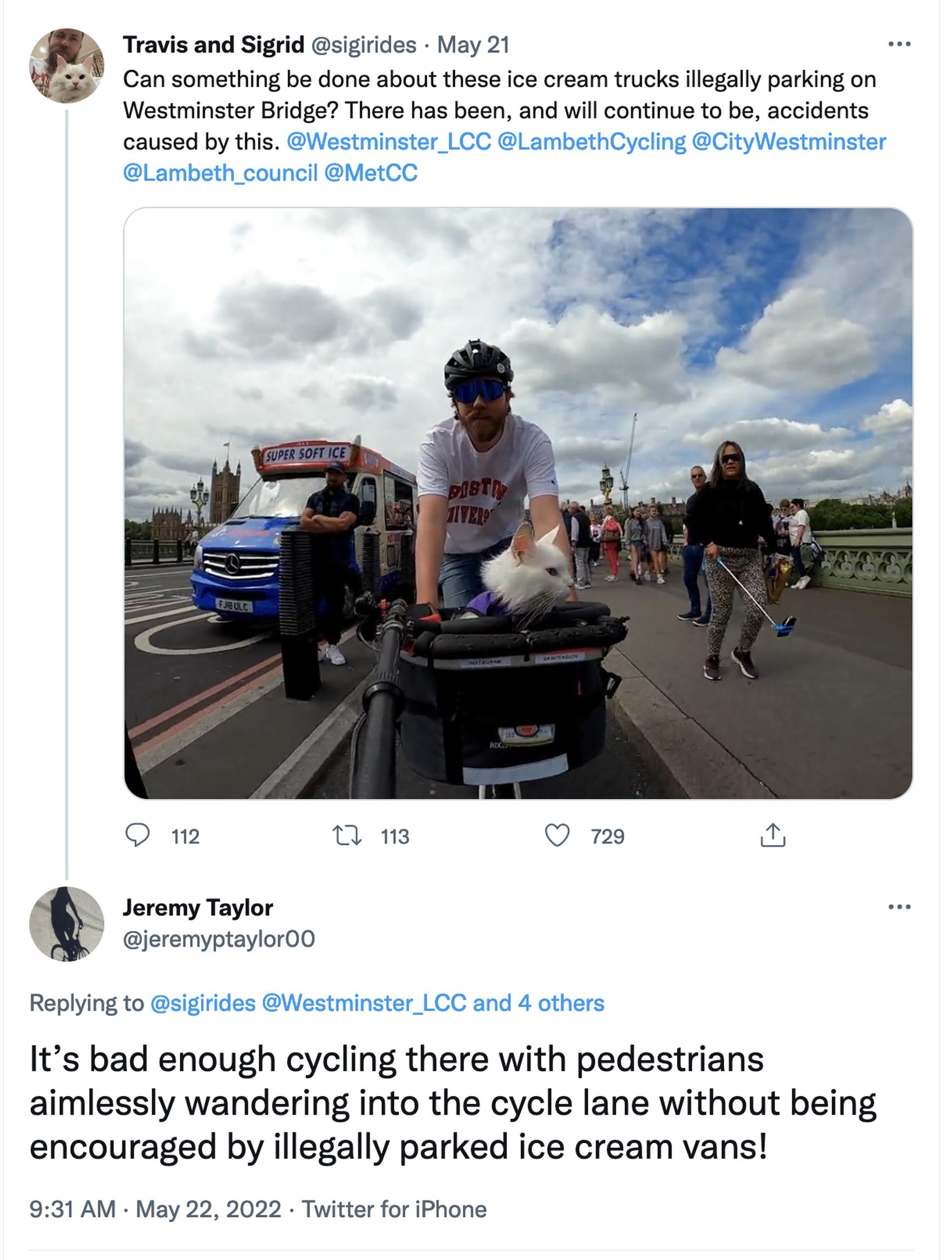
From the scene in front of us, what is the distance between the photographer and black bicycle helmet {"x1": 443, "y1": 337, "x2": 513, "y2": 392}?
1909 mm

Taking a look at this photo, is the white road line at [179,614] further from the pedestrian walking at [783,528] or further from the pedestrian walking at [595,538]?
the pedestrian walking at [595,538]

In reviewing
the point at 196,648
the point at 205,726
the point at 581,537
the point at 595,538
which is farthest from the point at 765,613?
the point at 595,538

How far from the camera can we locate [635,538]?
9766 mm

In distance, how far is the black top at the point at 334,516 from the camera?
439 centimetres

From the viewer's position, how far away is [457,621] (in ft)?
4.73

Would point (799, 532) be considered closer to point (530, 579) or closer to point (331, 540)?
point (331, 540)

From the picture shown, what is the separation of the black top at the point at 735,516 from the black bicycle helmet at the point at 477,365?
2.70 metres

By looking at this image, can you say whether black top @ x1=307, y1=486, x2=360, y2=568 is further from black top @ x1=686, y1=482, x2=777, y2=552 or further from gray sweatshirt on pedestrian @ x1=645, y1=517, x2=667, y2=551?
gray sweatshirt on pedestrian @ x1=645, y1=517, x2=667, y2=551
